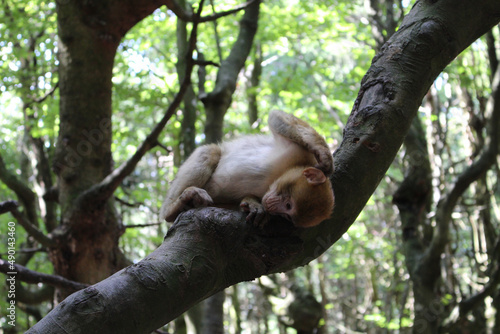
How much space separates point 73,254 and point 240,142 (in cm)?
211

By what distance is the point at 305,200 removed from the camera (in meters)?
2.42

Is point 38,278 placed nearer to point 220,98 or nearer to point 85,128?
point 85,128

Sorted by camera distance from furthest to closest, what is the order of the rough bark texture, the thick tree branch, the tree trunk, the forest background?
the tree trunk → the forest background → the rough bark texture → the thick tree branch

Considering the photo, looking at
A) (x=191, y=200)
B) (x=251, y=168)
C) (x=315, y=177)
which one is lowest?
(x=315, y=177)

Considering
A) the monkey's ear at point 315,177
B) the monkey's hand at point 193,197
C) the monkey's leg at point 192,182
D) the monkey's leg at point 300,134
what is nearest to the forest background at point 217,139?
the monkey's leg at point 192,182

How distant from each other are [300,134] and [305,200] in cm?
85

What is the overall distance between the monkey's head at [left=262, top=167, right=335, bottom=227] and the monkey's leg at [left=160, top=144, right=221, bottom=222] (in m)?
0.70

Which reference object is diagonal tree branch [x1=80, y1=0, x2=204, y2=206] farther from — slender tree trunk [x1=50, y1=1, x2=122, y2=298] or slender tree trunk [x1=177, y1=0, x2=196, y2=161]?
slender tree trunk [x1=177, y1=0, x2=196, y2=161]

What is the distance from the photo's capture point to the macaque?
8.00ft

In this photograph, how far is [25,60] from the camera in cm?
932

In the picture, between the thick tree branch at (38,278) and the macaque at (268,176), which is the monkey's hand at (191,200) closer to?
the macaque at (268,176)

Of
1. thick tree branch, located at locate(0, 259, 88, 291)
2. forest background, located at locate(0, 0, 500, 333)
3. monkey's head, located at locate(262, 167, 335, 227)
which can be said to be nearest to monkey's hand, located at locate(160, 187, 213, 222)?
monkey's head, located at locate(262, 167, 335, 227)

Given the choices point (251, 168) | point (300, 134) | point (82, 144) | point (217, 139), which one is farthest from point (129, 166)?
point (217, 139)

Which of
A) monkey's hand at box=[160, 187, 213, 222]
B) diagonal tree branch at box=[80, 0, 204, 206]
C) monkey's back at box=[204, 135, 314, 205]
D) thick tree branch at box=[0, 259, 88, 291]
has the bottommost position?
thick tree branch at box=[0, 259, 88, 291]
